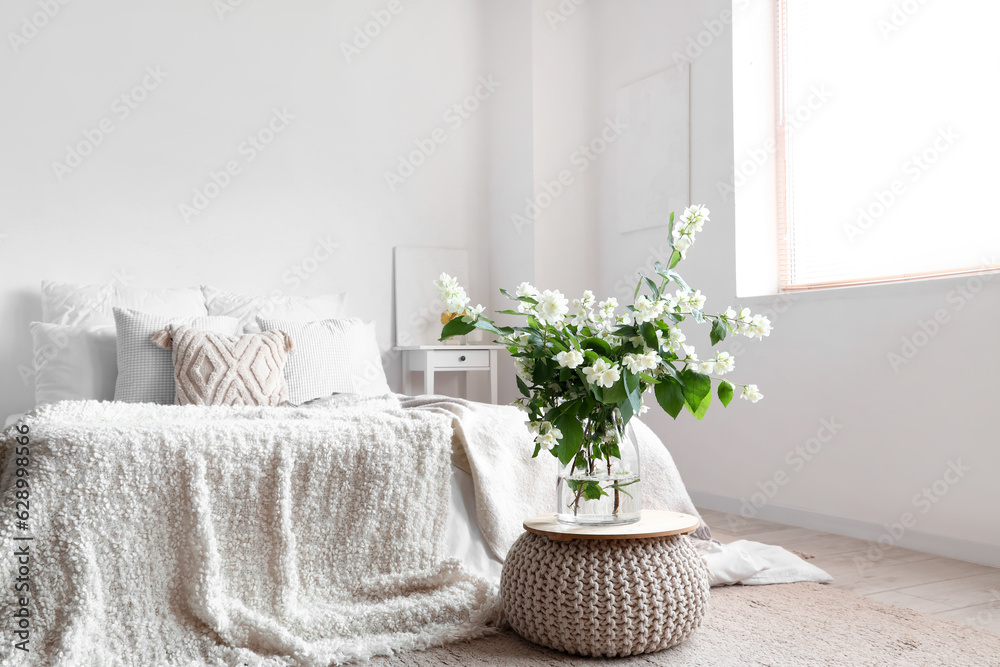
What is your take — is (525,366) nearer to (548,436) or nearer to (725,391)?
(548,436)

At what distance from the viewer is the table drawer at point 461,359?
162 inches

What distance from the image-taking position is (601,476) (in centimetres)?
175

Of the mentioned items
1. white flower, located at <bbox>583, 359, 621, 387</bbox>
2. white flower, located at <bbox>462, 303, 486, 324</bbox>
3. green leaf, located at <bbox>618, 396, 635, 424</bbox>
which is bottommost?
green leaf, located at <bbox>618, 396, 635, 424</bbox>

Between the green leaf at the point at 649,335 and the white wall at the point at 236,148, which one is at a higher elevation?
the white wall at the point at 236,148

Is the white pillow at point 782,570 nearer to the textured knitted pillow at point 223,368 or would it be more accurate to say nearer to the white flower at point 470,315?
the white flower at point 470,315

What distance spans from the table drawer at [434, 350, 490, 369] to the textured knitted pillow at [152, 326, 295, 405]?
1257 mm
